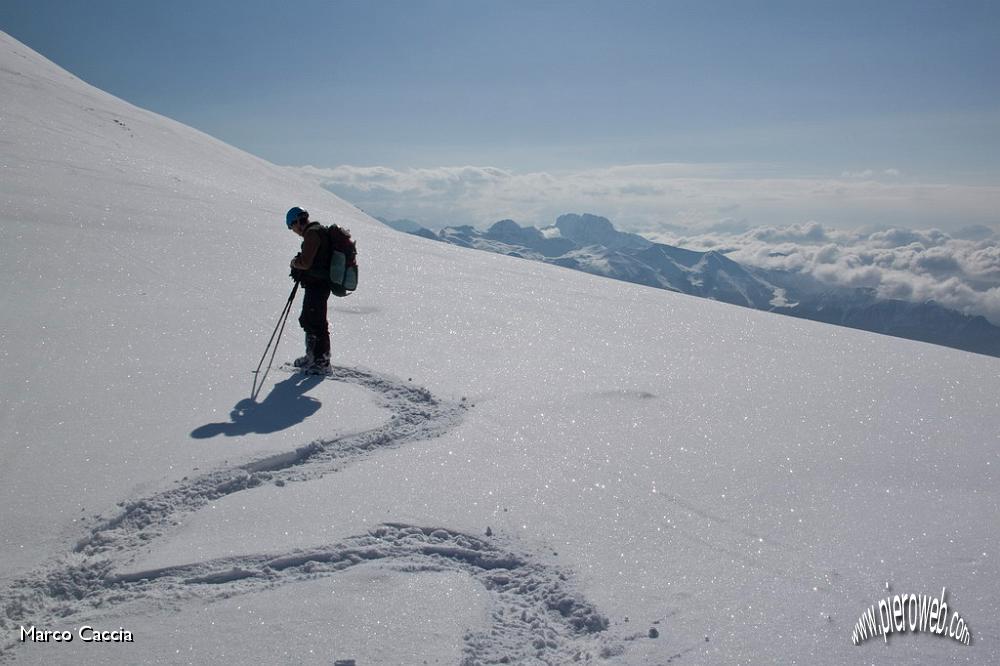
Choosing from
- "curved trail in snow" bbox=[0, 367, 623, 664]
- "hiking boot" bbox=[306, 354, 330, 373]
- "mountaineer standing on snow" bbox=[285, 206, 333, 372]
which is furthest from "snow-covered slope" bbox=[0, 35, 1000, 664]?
"mountaineer standing on snow" bbox=[285, 206, 333, 372]

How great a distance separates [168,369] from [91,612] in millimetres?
4061

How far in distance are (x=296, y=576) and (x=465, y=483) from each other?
63.6 inches

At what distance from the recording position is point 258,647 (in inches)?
126

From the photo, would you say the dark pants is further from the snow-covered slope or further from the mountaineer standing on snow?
the snow-covered slope

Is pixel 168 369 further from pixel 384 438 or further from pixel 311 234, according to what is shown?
pixel 384 438

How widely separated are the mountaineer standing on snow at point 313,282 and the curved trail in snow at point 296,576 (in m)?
2.81

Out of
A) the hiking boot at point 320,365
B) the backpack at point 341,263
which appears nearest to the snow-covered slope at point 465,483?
the hiking boot at point 320,365

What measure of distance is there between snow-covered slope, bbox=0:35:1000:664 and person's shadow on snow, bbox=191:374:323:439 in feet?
0.18

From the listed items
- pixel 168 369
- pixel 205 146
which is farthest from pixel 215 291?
pixel 205 146

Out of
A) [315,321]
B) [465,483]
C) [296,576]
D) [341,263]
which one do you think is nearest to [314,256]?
[341,263]

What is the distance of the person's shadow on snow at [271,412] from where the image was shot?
19.0 ft

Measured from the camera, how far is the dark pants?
7620 millimetres

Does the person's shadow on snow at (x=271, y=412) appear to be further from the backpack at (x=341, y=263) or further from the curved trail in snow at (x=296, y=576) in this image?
the backpack at (x=341, y=263)

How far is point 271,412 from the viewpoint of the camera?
6297 mm
